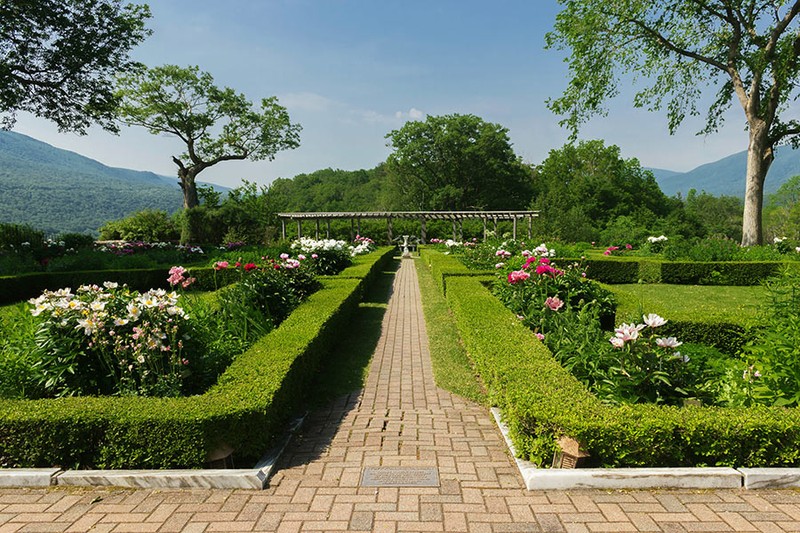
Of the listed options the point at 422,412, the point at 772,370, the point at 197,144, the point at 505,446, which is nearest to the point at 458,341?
the point at 422,412

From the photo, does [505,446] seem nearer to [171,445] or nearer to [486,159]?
[171,445]

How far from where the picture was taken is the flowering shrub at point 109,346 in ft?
11.2

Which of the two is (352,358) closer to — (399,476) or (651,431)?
(399,476)

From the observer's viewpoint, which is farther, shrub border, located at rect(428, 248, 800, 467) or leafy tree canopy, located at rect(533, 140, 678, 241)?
leafy tree canopy, located at rect(533, 140, 678, 241)

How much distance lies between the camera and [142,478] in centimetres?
269

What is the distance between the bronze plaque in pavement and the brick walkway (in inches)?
1.7

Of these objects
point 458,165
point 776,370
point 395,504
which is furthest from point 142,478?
point 458,165

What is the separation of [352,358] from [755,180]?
17.8 m

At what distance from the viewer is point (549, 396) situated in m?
2.97

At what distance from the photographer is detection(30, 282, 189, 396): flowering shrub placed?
3.43 m

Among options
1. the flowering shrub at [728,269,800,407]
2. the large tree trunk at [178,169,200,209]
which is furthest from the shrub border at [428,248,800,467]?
the large tree trunk at [178,169,200,209]

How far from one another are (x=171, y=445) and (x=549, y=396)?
239 cm

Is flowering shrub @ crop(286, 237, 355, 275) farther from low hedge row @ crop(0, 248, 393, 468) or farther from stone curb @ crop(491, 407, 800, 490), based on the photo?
stone curb @ crop(491, 407, 800, 490)

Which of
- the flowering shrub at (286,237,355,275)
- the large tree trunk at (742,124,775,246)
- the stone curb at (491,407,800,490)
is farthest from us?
the large tree trunk at (742,124,775,246)
